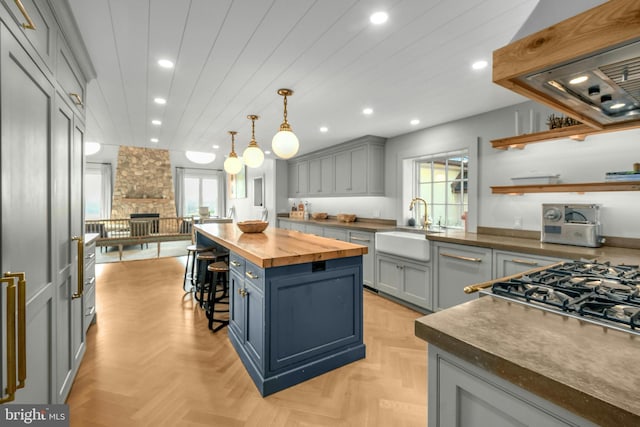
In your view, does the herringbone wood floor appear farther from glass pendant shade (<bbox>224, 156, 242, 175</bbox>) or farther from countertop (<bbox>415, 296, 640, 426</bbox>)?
glass pendant shade (<bbox>224, 156, 242, 175</bbox>)

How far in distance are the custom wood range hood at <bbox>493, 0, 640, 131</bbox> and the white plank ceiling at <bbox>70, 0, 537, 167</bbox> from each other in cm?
69

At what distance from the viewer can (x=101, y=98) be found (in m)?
3.14

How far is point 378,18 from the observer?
1.71 m

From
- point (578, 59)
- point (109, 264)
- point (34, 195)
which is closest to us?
point (578, 59)

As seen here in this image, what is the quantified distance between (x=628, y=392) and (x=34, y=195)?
2030mm

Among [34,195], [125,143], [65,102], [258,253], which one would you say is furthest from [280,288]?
[125,143]

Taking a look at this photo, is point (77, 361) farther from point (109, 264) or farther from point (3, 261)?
point (109, 264)

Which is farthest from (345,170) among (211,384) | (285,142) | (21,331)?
(21,331)

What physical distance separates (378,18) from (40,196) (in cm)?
200

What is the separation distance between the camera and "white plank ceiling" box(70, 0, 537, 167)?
1.67 metres

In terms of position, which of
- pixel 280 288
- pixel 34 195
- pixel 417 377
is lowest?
pixel 417 377

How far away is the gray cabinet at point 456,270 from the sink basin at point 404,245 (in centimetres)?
12

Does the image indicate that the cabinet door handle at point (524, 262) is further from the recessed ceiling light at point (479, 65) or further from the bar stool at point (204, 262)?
the bar stool at point (204, 262)

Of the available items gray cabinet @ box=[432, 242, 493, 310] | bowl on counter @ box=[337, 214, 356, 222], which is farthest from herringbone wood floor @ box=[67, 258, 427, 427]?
bowl on counter @ box=[337, 214, 356, 222]
